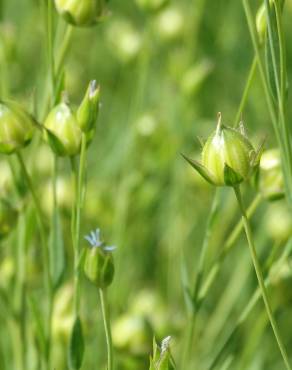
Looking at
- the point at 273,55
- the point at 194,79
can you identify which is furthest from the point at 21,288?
the point at 194,79

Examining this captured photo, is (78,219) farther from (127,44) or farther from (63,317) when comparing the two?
(127,44)

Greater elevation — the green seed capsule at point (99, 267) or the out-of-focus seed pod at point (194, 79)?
Answer: the green seed capsule at point (99, 267)

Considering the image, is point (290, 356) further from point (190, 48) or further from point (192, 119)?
point (190, 48)

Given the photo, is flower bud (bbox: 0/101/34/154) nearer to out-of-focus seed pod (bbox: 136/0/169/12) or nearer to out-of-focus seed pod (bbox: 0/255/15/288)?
out-of-focus seed pod (bbox: 0/255/15/288)

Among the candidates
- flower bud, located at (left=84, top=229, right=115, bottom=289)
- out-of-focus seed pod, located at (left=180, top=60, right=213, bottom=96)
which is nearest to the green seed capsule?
flower bud, located at (left=84, top=229, right=115, bottom=289)

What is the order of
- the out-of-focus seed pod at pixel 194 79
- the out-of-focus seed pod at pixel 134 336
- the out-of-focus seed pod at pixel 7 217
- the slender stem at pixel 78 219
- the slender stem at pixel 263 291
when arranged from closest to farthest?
the slender stem at pixel 263 291 → the slender stem at pixel 78 219 → the out-of-focus seed pod at pixel 7 217 → the out-of-focus seed pod at pixel 134 336 → the out-of-focus seed pod at pixel 194 79

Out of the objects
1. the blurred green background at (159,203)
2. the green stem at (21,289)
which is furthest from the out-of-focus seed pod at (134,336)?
the green stem at (21,289)

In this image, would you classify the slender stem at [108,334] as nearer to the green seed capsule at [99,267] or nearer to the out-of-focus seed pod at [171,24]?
the green seed capsule at [99,267]
